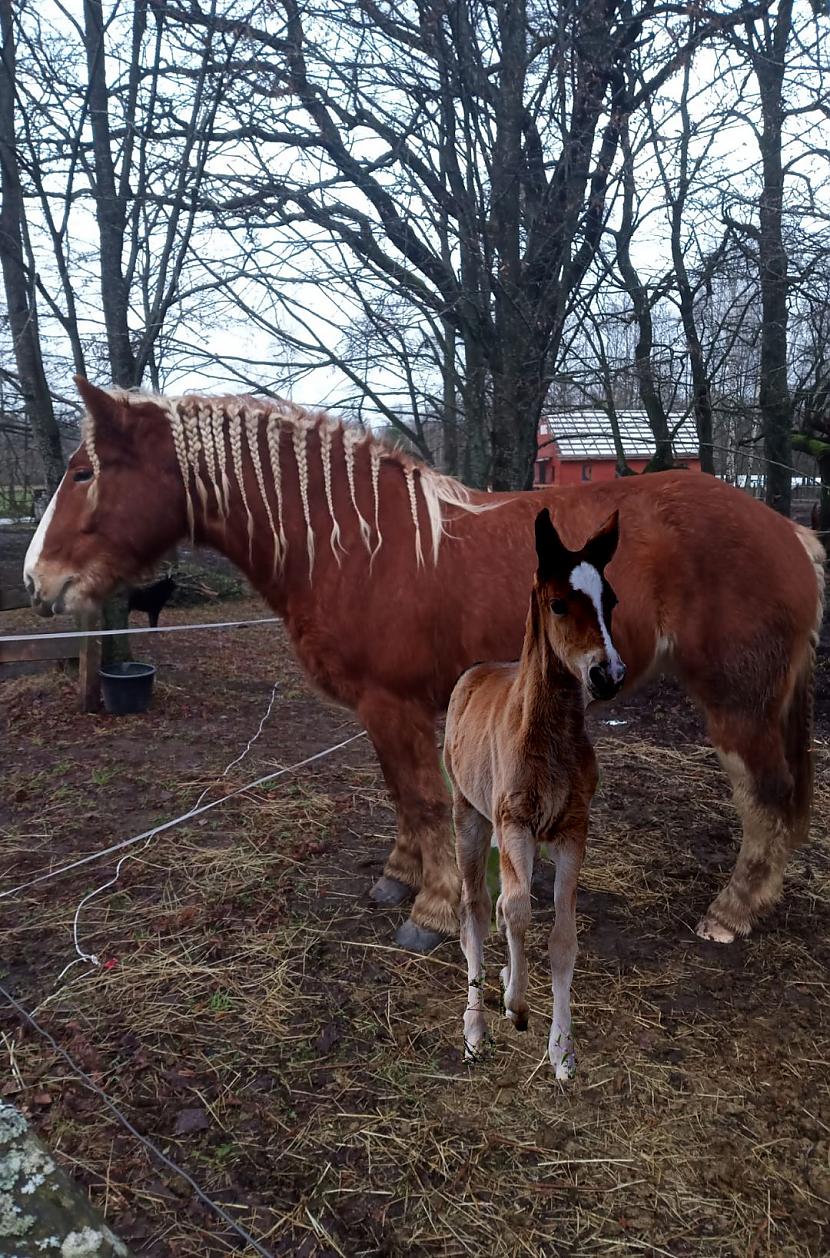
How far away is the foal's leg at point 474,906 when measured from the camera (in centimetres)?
199

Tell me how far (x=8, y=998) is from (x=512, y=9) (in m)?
6.20

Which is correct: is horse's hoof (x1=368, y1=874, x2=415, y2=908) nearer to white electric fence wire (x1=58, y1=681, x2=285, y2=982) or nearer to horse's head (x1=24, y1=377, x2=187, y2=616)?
white electric fence wire (x1=58, y1=681, x2=285, y2=982)

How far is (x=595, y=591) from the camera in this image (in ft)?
4.62

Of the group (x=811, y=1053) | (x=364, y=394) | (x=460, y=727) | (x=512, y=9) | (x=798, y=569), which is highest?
(x=512, y=9)

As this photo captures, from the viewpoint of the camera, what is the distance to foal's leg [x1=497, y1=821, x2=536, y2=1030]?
1.52 m

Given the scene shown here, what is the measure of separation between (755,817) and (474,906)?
1730 millimetres

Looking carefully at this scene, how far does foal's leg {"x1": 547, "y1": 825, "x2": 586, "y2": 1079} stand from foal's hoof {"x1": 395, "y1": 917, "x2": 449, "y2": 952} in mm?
1499

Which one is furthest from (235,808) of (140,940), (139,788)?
(140,940)

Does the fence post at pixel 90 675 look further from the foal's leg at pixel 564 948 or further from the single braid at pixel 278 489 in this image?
the foal's leg at pixel 564 948

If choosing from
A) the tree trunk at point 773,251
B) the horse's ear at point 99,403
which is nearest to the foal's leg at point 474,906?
the horse's ear at point 99,403

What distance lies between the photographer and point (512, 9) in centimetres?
474

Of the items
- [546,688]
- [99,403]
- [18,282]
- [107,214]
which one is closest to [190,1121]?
[546,688]

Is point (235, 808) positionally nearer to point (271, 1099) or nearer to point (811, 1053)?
point (271, 1099)

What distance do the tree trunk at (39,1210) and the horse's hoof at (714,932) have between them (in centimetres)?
266
